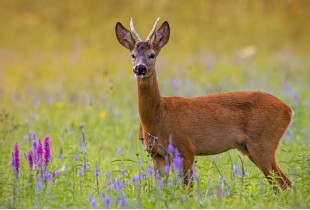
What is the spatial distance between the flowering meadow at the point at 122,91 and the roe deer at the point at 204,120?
23 cm

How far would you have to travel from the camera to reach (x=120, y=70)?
1811 cm

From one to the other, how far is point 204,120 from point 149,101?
63 cm

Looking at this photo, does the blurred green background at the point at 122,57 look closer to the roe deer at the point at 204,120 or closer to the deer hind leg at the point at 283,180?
the roe deer at the point at 204,120

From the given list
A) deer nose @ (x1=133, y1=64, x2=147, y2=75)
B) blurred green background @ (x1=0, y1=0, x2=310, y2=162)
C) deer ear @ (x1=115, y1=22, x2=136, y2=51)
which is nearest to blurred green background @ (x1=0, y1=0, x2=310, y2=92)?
blurred green background @ (x1=0, y1=0, x2=310, y2=162)

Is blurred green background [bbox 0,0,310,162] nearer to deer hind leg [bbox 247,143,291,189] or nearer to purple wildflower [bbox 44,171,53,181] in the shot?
deer hind leg [bbox 247,143,291,189]

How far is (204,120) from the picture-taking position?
24.6 feet

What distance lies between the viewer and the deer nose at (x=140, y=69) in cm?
698

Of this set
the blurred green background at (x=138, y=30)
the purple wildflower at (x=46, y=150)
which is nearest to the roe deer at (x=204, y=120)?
the purple wildflower at (x=46, y=150)

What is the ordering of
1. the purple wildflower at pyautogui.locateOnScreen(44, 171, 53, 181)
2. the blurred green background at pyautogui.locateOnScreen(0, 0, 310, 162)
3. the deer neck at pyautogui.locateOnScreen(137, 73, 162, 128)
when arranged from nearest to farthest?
the purple wildflower at pyautogui.locateOnScreen(44, 171, 53, 181)
the deer neck at pyautogui.locateOnScreen(137, 73, 162, 128)
the blurred green background at pyautogui.locateOnScreen(0, 0, 310, 162)

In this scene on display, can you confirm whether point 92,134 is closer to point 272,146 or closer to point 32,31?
point 272,146

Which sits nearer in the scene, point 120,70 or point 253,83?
point 253,83

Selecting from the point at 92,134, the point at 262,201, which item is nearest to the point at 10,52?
the point at 92,134

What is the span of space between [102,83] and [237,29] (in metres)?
8.90

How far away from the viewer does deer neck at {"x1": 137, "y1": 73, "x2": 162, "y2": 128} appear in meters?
7.28
